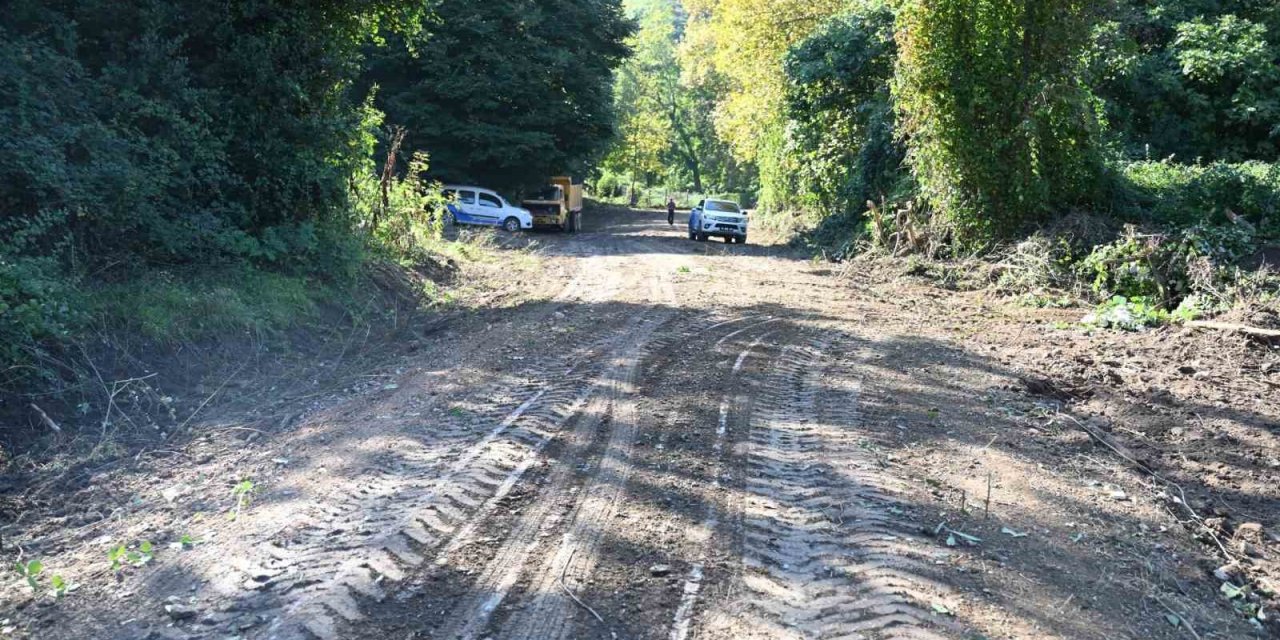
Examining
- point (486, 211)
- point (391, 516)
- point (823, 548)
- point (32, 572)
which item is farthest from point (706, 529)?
point (486, 211)

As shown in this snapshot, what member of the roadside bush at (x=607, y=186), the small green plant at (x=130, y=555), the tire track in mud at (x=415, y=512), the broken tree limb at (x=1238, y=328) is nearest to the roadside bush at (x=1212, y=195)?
the broken tree limb at (x=1238, y=328)

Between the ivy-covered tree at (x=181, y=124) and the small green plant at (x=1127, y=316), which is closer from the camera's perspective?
the ivy-covered tree at (x=181, y=124)

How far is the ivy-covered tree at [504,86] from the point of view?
114ft

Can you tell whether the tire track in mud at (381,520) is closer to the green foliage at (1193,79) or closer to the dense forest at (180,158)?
the dense forest at (180,158)

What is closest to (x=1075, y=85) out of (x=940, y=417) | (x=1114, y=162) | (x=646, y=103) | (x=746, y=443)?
(x=1114, y=162)

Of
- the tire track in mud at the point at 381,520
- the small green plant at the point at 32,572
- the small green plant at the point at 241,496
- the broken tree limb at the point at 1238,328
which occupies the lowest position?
the small green plant at the point at 32,572

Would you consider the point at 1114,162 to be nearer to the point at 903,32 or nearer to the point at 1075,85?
the point at 1075,85

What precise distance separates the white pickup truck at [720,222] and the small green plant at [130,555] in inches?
1078

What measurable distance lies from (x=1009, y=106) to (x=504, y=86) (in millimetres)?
21380

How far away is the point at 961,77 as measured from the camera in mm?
18453

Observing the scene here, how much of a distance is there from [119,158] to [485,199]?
24.8 meters

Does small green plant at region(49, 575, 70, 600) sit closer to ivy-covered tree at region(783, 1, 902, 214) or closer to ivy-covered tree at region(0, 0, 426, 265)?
ivy-covered tree at region(0, 0, 426, 265)

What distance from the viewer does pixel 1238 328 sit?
454 inches

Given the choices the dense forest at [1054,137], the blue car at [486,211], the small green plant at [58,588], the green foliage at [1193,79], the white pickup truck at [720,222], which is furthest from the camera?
the blue car at [486,211]
